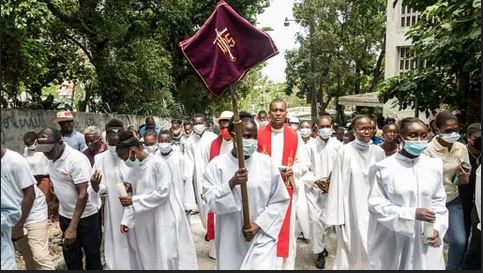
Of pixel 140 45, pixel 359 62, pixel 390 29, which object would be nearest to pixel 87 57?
pixel 140 45

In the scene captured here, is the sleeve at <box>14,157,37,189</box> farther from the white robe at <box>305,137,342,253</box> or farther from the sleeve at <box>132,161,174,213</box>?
the white robe at <box>305,137,342,253</box>

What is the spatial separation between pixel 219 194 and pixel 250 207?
0.32 meters

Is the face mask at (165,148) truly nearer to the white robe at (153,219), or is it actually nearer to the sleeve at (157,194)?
the white robe at (153,219)

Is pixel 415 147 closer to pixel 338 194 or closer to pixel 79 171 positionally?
pixel 338 194

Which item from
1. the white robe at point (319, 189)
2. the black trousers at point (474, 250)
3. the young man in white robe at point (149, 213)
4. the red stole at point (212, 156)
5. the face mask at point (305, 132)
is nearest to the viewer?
the black trousers at point (474, 250)

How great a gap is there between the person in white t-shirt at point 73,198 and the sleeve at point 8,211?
149 cm

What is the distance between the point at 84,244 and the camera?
5512 millimetres

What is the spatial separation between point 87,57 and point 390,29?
16163 mm

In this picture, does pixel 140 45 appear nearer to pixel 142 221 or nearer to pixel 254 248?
pixel 142 221

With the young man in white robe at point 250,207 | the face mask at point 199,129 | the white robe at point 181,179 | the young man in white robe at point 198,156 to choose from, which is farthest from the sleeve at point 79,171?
the face mask at point 199,129

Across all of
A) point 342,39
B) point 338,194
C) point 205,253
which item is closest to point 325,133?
point 338,194

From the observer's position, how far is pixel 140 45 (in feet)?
56.1

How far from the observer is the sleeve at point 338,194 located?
6.10 metres

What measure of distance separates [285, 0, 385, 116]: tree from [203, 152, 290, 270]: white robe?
27.3m
